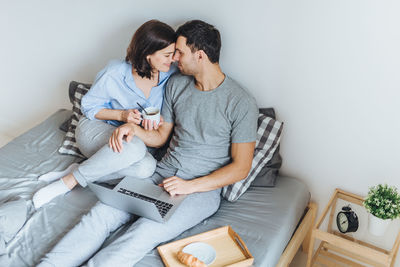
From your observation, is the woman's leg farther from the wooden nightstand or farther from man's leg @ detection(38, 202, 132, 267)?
the wooden nightstand

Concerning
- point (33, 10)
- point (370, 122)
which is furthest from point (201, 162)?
point (33, 10)

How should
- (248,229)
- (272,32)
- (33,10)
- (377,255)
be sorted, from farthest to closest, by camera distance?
(33,10), (272,32), (248,229), (377,255)

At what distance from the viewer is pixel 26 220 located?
1650mm

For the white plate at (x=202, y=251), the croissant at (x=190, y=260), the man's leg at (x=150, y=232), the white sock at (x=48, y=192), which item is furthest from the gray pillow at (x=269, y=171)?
the white sock at (x=48, y=192)

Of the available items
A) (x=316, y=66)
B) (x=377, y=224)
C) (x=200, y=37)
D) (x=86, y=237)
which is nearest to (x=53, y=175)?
(x=86, y=237)

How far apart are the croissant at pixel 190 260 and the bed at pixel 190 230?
0.10 metres

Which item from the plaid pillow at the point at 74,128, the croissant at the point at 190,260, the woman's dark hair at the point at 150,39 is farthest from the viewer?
the plaid pillow at the point at 74,128

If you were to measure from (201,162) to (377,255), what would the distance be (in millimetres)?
830

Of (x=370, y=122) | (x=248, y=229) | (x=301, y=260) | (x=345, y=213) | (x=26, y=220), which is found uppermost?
(x=370, y=122)

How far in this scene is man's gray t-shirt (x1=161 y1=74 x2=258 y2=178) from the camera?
1.68 m

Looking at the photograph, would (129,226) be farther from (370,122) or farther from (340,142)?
(370,122)

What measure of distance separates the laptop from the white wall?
70 cm

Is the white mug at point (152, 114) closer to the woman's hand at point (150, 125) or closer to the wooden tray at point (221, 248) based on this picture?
the woman's hand at point (150, 125)

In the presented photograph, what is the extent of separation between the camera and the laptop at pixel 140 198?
1477mm
